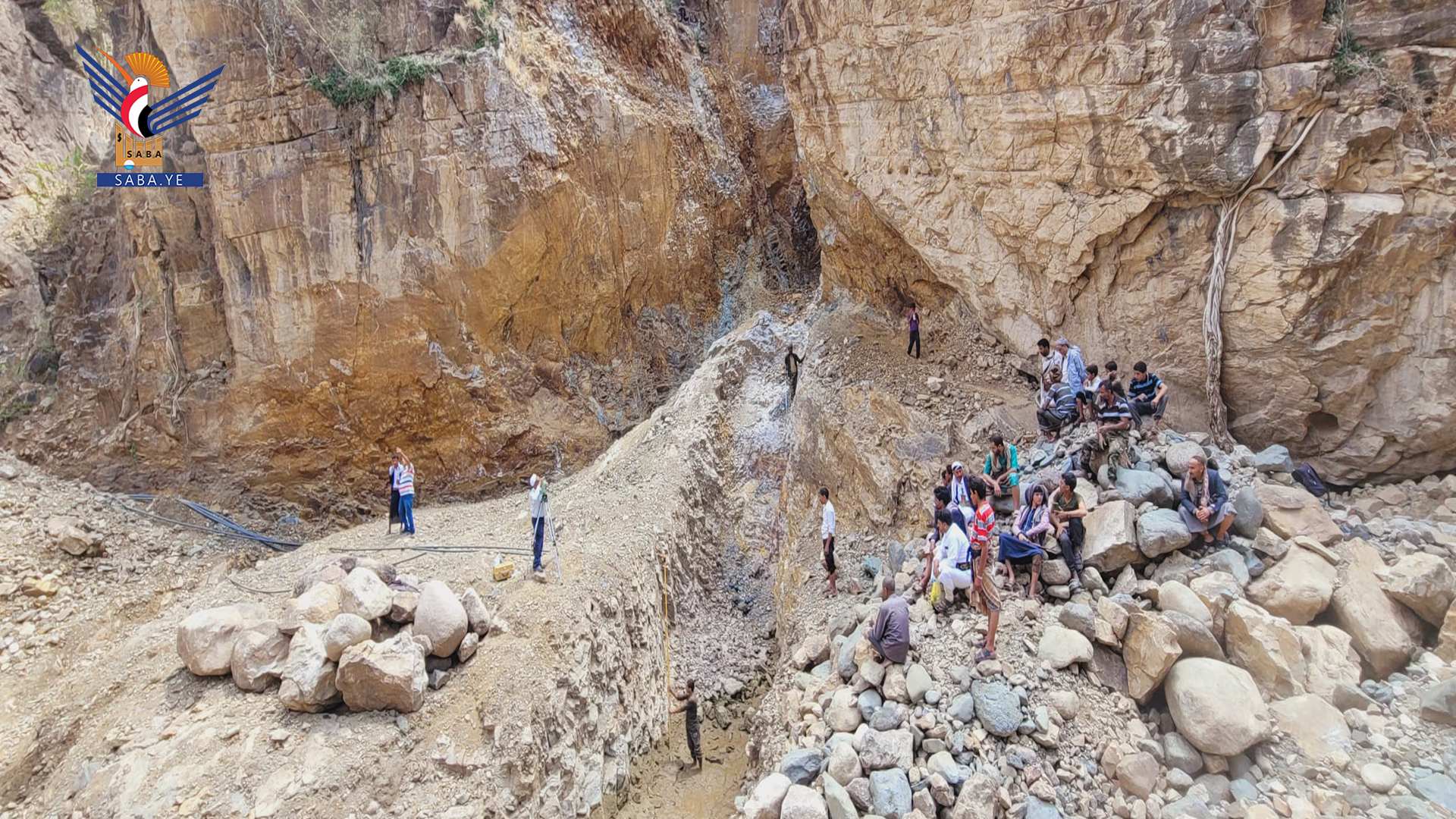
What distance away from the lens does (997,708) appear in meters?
4.55

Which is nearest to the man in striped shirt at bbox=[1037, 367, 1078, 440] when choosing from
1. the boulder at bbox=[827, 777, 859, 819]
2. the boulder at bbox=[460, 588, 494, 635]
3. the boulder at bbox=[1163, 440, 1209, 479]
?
the boulder at bbox=[1163, 440, 1209, 479]

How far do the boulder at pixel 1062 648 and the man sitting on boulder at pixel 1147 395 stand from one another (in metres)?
2.72

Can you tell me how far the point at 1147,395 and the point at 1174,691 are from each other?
10.7ft

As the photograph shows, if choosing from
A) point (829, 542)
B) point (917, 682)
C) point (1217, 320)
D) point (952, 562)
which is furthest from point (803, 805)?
point (1217, 320)

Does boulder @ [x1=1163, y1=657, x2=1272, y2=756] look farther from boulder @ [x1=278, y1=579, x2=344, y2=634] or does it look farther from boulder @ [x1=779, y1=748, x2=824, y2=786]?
boulder @ [x1=278, y1=579, x2=344, y2=634]

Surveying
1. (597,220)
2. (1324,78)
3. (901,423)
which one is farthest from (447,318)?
(1324,78)

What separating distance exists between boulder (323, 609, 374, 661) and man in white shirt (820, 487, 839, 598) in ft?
16.1

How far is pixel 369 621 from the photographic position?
21.2ft

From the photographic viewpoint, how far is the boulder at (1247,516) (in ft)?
17.1

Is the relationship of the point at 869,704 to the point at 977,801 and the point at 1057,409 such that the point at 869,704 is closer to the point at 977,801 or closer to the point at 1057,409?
the point at 977,801

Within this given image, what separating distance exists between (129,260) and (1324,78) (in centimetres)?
1768

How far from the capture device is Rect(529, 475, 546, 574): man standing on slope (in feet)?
25.1

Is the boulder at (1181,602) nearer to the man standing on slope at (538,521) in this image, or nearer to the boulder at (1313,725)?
the boulder at (1313,725)

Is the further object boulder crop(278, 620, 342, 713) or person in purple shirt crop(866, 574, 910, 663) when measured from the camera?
boulder crop(278, 620, 342, 713)
